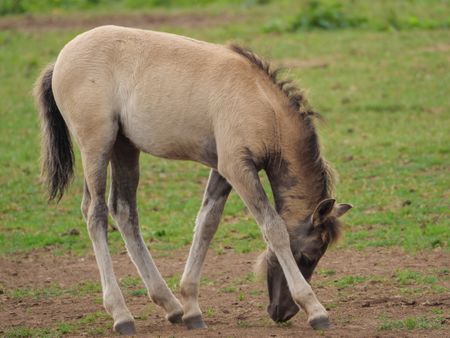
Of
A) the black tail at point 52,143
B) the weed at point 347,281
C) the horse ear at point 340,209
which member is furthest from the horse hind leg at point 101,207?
the weed at point 347,281

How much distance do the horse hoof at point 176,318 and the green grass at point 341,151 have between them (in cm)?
179

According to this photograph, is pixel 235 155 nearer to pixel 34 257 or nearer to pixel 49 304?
pixel 49 304

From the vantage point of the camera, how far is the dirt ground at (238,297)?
693 cm

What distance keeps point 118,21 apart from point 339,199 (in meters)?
13.7

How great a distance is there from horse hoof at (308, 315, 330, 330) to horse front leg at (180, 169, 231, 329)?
991 millimetres

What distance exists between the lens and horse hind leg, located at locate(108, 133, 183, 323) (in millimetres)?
7344

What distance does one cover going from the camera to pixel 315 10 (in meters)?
22.0

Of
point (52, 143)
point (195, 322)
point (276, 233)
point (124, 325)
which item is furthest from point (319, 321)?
point (52, 143)

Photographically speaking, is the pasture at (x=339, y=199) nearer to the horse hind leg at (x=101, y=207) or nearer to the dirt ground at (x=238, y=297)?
the dirt ground at (x=238, y=297)

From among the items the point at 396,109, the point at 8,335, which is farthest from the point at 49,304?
the point at 396,109

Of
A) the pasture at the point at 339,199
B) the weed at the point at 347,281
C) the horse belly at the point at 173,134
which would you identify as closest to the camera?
the horse belly at the point at 173,134

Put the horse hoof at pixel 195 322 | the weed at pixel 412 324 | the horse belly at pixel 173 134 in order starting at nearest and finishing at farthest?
the weed at pixel 412 324, the horse belly at pixel 173 134, the horse hoof at pixel 195 322

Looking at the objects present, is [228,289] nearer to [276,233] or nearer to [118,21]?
[276,233]

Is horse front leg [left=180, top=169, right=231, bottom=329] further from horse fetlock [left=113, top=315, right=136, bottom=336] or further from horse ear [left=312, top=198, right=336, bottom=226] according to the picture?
horse ear [left=312, top=198, right=336, bottom=226]
